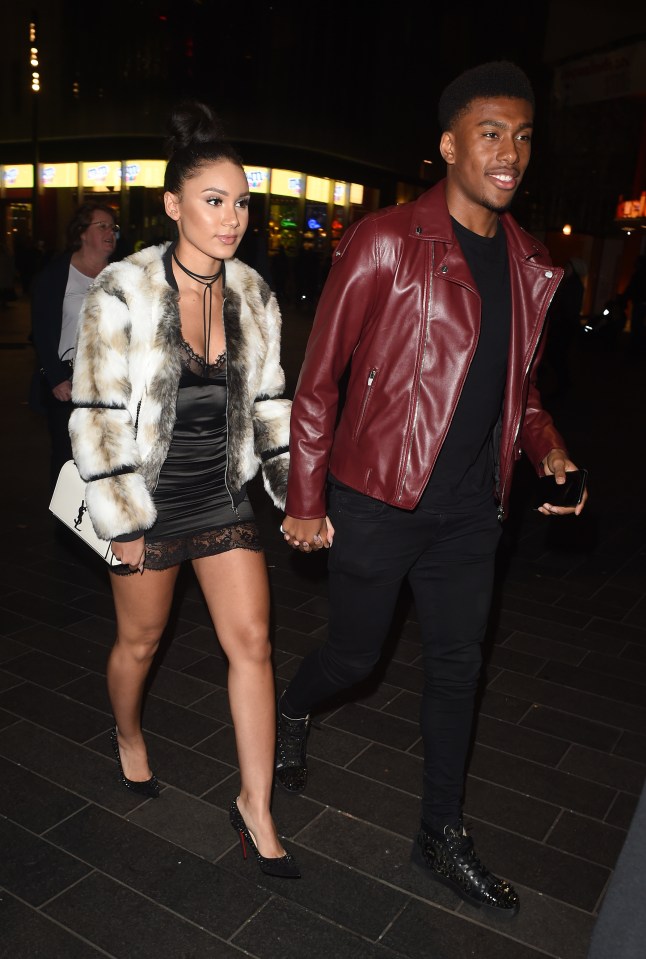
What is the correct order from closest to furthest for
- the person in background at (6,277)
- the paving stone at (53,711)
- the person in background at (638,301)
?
the paving stone at (53,711)
the person in background at (638,301)
the person in background at (6,277)

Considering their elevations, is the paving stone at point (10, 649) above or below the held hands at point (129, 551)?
below

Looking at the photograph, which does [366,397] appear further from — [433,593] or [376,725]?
[376,725]

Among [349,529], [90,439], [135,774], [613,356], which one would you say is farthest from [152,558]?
[613,356]

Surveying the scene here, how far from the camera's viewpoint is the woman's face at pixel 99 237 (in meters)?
5.46

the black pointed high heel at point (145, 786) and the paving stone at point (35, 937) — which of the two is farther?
the black pointed high heel at point (145, 786)

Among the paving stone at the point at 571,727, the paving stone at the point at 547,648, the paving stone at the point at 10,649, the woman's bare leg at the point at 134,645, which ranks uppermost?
the woman's bare leg at the point at 134,645

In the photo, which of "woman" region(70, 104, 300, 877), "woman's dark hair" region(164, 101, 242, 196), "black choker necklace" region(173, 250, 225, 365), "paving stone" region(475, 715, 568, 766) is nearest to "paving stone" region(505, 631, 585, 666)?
"paving stone" region(475, 715, 568, 766)

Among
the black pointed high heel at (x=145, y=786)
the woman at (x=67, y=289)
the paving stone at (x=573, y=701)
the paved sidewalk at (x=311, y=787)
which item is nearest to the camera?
the paved sidewalk at (x=311, y=787)

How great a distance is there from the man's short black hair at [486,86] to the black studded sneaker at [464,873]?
87.8 inches

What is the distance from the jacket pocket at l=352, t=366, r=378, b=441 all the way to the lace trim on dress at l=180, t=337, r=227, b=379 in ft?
1.72

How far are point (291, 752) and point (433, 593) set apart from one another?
102 centimetres

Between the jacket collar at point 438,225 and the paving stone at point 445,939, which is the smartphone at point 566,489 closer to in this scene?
the jacket collar at point 438,225

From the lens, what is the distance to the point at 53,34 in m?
36.5

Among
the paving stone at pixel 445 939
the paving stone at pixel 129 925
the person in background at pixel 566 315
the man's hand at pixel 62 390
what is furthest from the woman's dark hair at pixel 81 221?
the person in background at pixel 566 315
